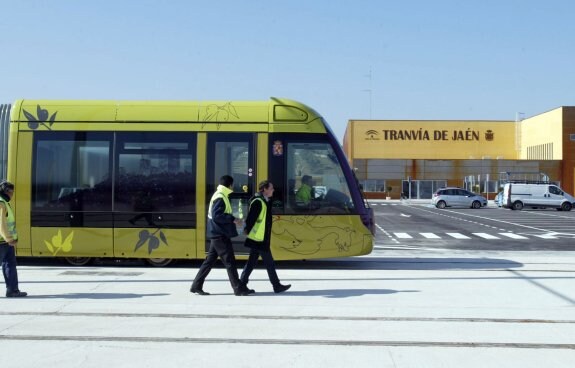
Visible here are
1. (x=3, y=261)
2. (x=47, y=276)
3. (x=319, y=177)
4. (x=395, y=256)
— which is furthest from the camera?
(x=395, y=256)

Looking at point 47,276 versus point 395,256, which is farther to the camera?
point 395,256

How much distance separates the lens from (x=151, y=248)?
39.2ft

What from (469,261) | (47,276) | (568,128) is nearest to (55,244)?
(47,276)

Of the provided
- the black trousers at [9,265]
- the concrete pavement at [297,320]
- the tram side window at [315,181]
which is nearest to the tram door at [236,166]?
the tram side window at [315,181]

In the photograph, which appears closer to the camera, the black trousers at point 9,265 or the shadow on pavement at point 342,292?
the black trousers at point 9,265

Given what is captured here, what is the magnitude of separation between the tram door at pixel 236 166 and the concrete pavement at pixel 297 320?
116cm

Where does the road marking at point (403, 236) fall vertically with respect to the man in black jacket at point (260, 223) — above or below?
below

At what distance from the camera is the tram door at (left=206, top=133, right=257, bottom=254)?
11727 mm

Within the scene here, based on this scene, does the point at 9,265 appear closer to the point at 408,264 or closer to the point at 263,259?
the point at 263,259

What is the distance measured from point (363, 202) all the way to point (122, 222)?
4242 millimetres

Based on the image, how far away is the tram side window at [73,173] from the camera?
12016 millimetres

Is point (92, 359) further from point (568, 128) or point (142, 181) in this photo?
point (568, 128)

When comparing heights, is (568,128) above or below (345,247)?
above

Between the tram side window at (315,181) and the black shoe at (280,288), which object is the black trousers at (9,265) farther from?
the tram side window at (315,181)
